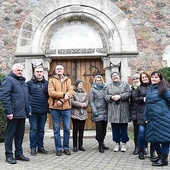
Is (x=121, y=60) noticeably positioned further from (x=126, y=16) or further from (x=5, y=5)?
(x=5, y=5)

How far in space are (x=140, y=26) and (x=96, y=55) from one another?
4.62ft

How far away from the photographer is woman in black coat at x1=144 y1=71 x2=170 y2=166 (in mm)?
4157

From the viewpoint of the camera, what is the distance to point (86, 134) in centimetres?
736

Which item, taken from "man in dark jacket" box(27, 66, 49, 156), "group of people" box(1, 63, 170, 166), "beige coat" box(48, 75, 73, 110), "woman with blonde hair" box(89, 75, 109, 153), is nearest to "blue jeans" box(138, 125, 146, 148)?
"group of people" box(1, 63, 170, 166)

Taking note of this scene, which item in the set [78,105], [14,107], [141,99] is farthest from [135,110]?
[14,107]

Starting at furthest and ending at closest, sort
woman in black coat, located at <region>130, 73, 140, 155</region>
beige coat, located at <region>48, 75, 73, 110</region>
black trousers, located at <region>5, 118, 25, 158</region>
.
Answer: woman in black coat, located at <region>130, 73, 140, 155</region>
beige coat, located at <region>48, 75, 73, 110</region>
black trousers, located at <region>5, 118, 25, 158</region>

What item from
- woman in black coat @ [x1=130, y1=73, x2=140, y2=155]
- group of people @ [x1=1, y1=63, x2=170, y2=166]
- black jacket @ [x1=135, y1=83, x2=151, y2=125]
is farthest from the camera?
woman in black coat @ [x1=130, y1=73, x2=140, y2=155]

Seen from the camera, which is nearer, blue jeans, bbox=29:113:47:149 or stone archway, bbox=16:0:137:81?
blue jeans, bbox=29:113:47:149

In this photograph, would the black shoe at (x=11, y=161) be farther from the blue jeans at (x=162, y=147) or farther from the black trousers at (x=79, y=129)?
the blue jeans at (x=162, y=147)

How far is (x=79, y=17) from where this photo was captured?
7.86 meters

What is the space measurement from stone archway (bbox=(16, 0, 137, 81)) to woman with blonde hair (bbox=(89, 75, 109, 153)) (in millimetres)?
2126

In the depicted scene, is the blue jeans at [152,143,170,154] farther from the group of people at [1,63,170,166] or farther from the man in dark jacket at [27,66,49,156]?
the man in dark jacket at [27,66,49,156]

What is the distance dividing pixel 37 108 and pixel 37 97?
198 millimetres

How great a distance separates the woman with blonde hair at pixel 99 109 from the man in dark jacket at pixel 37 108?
91cm
